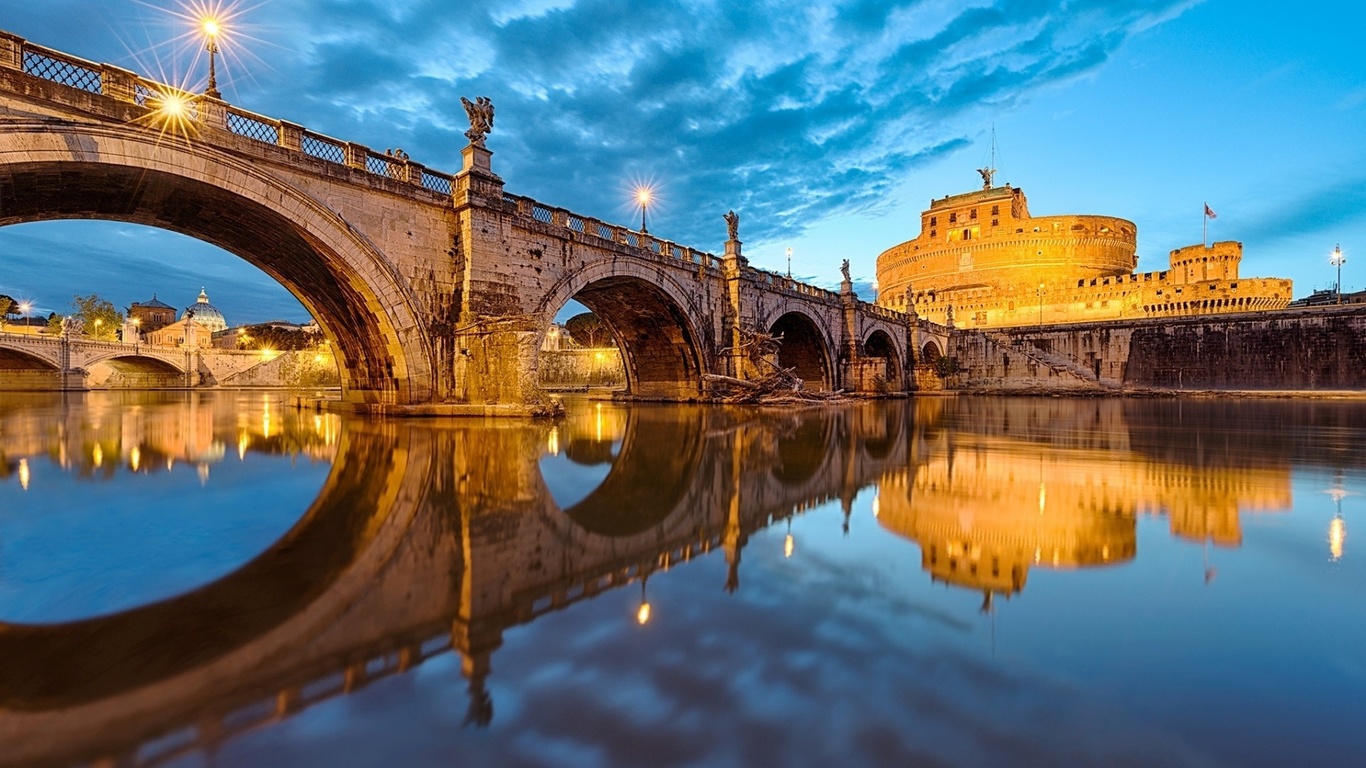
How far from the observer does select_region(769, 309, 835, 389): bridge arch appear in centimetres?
A: 3170

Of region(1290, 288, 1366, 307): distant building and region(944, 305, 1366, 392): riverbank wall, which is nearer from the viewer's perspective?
region(944, 305, 1366, 392): riverbank wall

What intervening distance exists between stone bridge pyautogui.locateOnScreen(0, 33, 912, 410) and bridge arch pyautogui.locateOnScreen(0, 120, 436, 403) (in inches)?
1.3

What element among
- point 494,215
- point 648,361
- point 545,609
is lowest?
point 545,609

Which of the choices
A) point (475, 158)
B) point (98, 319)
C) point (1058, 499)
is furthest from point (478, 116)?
point (98, 319)

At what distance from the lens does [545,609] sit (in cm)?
295

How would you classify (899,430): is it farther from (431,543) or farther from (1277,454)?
(431,543)

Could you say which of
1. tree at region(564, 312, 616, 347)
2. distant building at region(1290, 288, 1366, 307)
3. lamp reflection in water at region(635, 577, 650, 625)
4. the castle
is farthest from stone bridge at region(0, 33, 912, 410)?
distant building at region(1290, 288, 1366, 307)

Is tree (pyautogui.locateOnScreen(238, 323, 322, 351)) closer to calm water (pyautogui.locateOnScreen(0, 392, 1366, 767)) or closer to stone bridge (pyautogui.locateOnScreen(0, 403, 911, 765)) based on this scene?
stone bridge (pyautogui.locateOnScreen(0, 403, 911, 765))

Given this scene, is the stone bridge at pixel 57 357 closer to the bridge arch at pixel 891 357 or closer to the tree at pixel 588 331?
the tree at pixel 588 331

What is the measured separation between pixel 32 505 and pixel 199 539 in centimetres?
250

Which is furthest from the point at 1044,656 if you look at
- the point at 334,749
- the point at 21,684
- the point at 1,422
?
the point at 1,422

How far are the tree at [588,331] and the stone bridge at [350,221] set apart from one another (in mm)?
39920

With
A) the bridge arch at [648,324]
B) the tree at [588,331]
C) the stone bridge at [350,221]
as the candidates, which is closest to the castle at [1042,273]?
the tree at [588,331]

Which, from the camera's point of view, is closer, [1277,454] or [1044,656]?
[1044,656]
